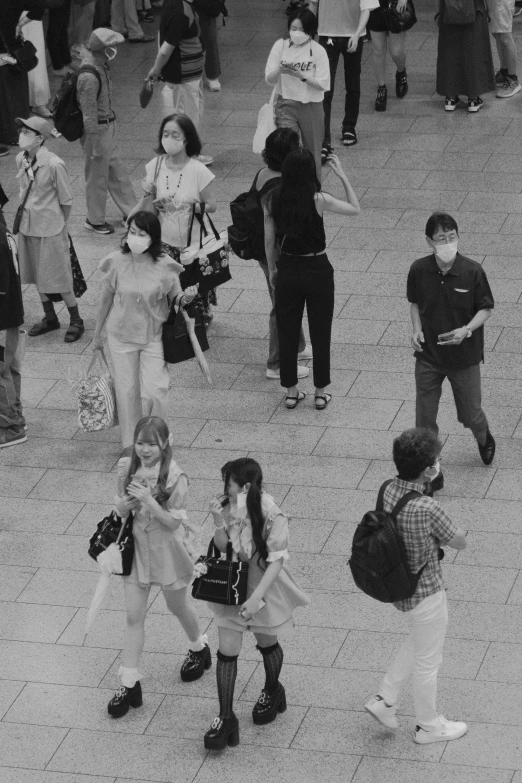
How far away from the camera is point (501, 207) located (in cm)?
1266

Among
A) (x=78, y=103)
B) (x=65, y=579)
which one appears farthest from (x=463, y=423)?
(x=78, y=103)

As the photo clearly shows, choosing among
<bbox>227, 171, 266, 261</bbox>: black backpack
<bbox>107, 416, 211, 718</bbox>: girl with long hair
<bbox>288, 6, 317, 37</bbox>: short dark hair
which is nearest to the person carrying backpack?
<bbox>107, 416, 211, 718</bbox>: girl with long hair

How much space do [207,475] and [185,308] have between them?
3.61 ft

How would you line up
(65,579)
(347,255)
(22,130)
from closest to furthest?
(65,579) → (22,130) → (347,255)

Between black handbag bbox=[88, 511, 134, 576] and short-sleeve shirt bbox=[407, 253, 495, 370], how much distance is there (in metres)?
2.52

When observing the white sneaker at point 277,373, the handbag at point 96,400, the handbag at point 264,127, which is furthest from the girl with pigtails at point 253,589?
the handbag at point 264,127

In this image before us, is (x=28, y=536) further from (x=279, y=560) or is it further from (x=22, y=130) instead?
(x=22, y=130)

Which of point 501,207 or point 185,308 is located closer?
point 185,308

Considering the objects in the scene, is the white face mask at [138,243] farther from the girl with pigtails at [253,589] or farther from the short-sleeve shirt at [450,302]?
the girl with pigtails at [253,589]

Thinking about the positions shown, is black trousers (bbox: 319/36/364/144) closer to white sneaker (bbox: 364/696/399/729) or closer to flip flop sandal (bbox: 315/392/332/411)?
flip flop sandal (bbox: 315/392/332/411)

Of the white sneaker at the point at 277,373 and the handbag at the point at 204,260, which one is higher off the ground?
the handbag at the point at 204,260

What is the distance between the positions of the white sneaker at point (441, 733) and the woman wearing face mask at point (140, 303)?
2848 mm

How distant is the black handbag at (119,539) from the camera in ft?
22.9

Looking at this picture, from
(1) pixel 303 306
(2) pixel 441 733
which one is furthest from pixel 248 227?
(2) pixel 441 733
